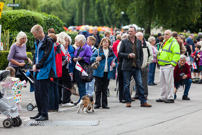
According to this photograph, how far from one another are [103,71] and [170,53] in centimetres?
→ 228

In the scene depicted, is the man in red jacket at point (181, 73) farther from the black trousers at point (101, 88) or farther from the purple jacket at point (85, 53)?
the purple jacket at point (85, 53)

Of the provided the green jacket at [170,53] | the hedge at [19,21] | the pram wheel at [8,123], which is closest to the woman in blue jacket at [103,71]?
the green jacket at [170,53]

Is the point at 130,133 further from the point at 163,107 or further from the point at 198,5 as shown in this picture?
the point at 198,5

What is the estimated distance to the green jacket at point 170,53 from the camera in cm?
1196

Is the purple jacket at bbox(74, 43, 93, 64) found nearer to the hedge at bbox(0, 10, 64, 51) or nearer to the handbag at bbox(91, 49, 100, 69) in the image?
the handbag at bbox(91, 49, 100, 69)

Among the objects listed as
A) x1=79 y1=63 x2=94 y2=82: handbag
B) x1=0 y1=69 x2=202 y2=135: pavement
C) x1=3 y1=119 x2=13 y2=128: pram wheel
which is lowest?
x1=0 y1=69 x2=202 y2=135: pavement

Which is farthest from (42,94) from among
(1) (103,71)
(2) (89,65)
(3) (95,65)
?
(2) (89,65)

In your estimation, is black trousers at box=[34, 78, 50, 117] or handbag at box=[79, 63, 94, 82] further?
handbag at box=[79, 63, 94, 82]

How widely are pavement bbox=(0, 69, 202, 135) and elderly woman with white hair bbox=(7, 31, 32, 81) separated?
116 cm

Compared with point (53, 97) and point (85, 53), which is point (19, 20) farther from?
point (53, 97)

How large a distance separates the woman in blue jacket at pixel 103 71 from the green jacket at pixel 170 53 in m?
1.72

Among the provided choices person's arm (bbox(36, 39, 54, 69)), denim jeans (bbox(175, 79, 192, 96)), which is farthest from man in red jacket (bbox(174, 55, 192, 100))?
person's arm (bbox(36, 39, 54, 69))

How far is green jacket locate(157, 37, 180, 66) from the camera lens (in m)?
12.0

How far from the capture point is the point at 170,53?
1209cm
